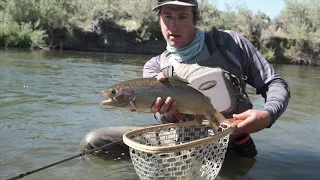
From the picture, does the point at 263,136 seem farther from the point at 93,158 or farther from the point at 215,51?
the point at 93,158

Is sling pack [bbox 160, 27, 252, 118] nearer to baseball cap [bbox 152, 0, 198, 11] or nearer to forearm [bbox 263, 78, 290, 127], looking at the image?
forearm [bbox 263, 78, 290, 127]

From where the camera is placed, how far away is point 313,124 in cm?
750

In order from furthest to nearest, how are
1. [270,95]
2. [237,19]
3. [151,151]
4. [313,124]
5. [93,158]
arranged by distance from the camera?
1. [237,19]
2. [313,124]
3. [93,158]
4. [270,95]
5. [151,151]

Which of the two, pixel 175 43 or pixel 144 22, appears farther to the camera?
pixel 144 22

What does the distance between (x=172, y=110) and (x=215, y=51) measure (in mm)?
1110

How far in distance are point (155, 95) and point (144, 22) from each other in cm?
4309

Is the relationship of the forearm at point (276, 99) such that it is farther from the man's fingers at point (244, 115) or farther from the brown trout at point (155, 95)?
the brown trout at point (155, 95)

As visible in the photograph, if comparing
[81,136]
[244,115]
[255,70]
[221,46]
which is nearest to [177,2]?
[221,46]

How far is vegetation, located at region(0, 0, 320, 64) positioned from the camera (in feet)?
126

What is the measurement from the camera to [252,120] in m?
3.19

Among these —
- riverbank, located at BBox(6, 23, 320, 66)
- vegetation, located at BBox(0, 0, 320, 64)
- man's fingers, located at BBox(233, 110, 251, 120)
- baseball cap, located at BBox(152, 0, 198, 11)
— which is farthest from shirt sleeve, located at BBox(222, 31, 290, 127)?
riverbank, located at BBox(6, 23, 320, 66)

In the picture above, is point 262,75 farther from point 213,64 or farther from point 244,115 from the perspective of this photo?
point 244,115

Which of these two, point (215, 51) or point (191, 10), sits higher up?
point (191, 10)

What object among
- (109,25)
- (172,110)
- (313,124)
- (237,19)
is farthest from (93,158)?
(237,19)
